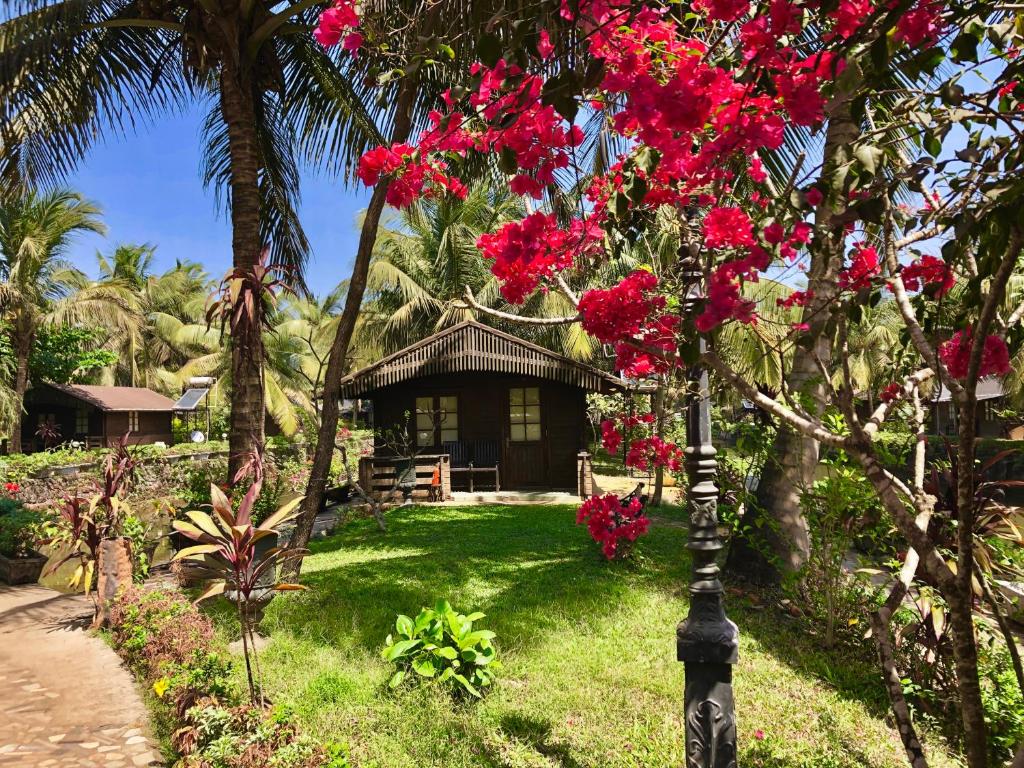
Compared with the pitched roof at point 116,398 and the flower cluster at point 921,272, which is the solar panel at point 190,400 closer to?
the pitched roof at point 116,398

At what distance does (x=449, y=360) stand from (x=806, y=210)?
1163 centimetres

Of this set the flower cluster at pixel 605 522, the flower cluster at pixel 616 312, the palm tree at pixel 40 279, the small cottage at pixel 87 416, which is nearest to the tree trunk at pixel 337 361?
the flower cluster at pixel 605 522

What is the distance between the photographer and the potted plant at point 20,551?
7855 millimetres

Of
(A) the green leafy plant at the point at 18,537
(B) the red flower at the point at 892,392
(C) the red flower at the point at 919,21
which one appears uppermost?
(C) the red flower at the point at 919,21

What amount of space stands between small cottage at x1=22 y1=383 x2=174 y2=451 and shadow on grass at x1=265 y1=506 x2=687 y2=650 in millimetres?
17827

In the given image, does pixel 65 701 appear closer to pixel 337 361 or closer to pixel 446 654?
pixel 446 654

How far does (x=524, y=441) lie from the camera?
13984 mm

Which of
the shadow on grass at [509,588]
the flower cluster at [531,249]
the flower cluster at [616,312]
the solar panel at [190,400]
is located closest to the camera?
the flower cluster at [531,249]

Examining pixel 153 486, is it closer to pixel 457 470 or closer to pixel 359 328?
pixel 457 470

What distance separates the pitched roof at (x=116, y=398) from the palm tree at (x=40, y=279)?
1865 mm

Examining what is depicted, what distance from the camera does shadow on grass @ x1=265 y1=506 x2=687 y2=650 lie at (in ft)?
17.3

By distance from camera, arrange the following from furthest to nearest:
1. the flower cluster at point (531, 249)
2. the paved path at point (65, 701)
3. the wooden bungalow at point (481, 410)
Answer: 1. the wooden bungalow at point (481, 410)
2. the paved path at point (65, 701)
3. the flower cluster at point (531, 249)

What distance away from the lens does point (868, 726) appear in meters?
3.59

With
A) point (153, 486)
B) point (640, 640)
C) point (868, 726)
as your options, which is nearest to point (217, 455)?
point (153, 486)
